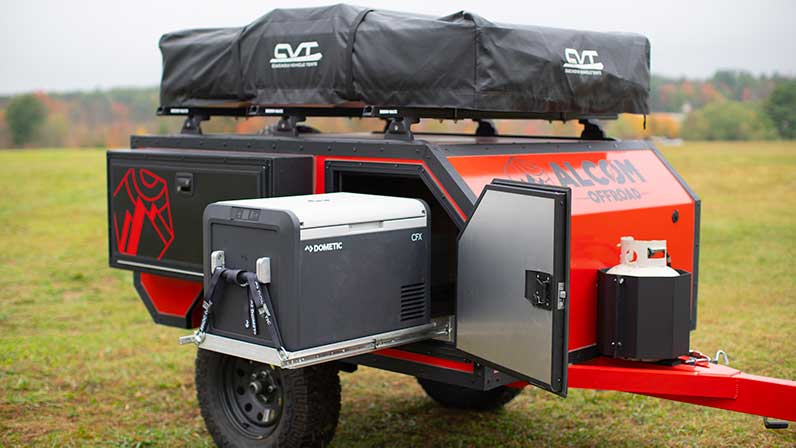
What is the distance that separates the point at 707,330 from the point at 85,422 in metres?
4.93

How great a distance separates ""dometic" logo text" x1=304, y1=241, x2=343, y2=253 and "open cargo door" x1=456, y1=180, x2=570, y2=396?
1.82ft

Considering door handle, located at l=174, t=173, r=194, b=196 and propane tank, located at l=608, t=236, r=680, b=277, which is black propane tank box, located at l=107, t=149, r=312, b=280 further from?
propane tank, located at l=608, t=236, r=680, b=277

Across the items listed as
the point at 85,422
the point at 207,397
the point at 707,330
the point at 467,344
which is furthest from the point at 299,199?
the point at 707,330

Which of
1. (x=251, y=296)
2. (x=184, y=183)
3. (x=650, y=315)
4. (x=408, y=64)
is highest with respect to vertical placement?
(x=408, y=64)

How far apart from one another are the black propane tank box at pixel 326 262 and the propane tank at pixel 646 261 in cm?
91

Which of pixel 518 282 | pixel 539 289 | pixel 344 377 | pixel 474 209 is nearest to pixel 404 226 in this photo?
pixel 474 209

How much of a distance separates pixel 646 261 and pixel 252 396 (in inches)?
82.1

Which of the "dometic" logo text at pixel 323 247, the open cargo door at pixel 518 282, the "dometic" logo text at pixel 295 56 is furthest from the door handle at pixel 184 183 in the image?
the open cargo door at pixel 518 282

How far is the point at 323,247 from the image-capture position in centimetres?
401

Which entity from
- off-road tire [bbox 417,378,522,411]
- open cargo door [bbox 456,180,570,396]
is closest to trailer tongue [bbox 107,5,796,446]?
open cargo door [bbox 456,180,570,396]

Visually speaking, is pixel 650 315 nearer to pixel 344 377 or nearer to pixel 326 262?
pixel 326 262

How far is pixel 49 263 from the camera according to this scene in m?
12.4

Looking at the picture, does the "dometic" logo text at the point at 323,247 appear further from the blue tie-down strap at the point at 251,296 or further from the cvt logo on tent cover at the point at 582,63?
the cvt logo on tent cover at the point at 582,63

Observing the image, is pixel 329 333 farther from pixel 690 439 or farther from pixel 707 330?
pixel 707 330
